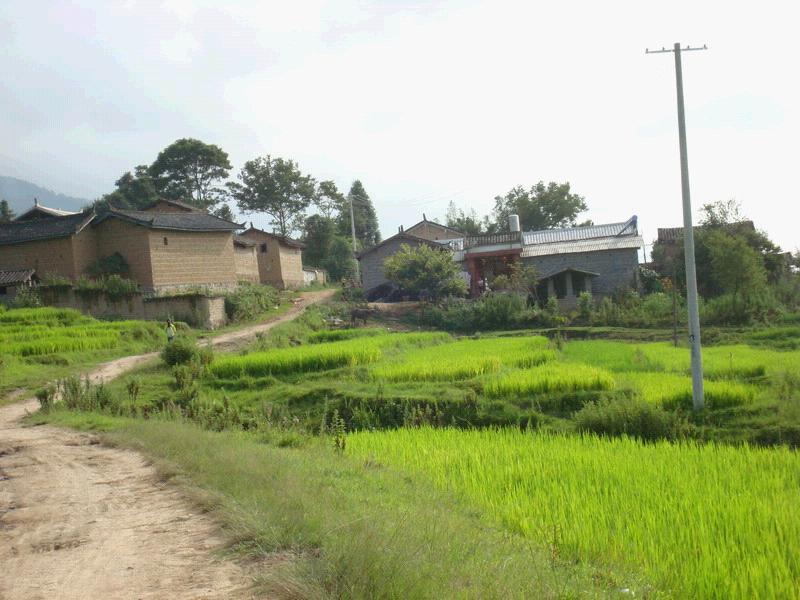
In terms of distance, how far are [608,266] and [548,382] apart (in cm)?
2350

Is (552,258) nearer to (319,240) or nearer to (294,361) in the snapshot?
(294,361)

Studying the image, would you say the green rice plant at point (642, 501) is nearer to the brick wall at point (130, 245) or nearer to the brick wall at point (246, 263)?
the brick wall at point (130, 245)

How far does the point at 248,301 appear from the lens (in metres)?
31.6

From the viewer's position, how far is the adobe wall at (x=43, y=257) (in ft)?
104

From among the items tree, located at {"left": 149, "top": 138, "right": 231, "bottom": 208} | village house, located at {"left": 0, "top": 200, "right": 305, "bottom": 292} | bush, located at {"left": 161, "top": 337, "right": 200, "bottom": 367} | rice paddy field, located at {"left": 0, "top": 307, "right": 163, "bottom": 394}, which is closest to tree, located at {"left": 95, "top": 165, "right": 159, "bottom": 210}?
tree, located at {"left": 149, "top": 138, "right": 231, "bottom": 208}

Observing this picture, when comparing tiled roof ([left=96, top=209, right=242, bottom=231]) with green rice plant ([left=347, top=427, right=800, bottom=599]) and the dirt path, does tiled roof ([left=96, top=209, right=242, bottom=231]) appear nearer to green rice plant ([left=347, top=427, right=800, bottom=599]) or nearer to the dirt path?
the dirt path

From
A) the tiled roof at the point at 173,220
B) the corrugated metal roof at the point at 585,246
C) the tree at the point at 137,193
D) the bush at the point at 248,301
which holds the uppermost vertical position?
the tree at the point at 137,193

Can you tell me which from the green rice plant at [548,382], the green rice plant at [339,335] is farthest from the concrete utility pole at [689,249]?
the green rice plant at [339,335]

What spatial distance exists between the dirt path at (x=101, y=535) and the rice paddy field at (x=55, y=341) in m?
9.78

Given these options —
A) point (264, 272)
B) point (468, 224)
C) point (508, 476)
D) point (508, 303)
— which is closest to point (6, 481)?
point (508, 476)

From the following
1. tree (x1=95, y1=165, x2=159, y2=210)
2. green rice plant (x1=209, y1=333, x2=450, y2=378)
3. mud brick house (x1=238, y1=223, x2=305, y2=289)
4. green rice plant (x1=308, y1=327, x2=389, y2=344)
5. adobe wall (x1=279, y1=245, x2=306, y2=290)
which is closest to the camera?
green rice plant (x1=209, y1=333, x2=450, y2=378)

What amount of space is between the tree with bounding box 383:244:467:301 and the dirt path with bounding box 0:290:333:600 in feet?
86.9

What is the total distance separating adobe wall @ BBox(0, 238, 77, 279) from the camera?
31.7 m

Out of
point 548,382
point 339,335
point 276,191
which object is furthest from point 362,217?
point 548,382
